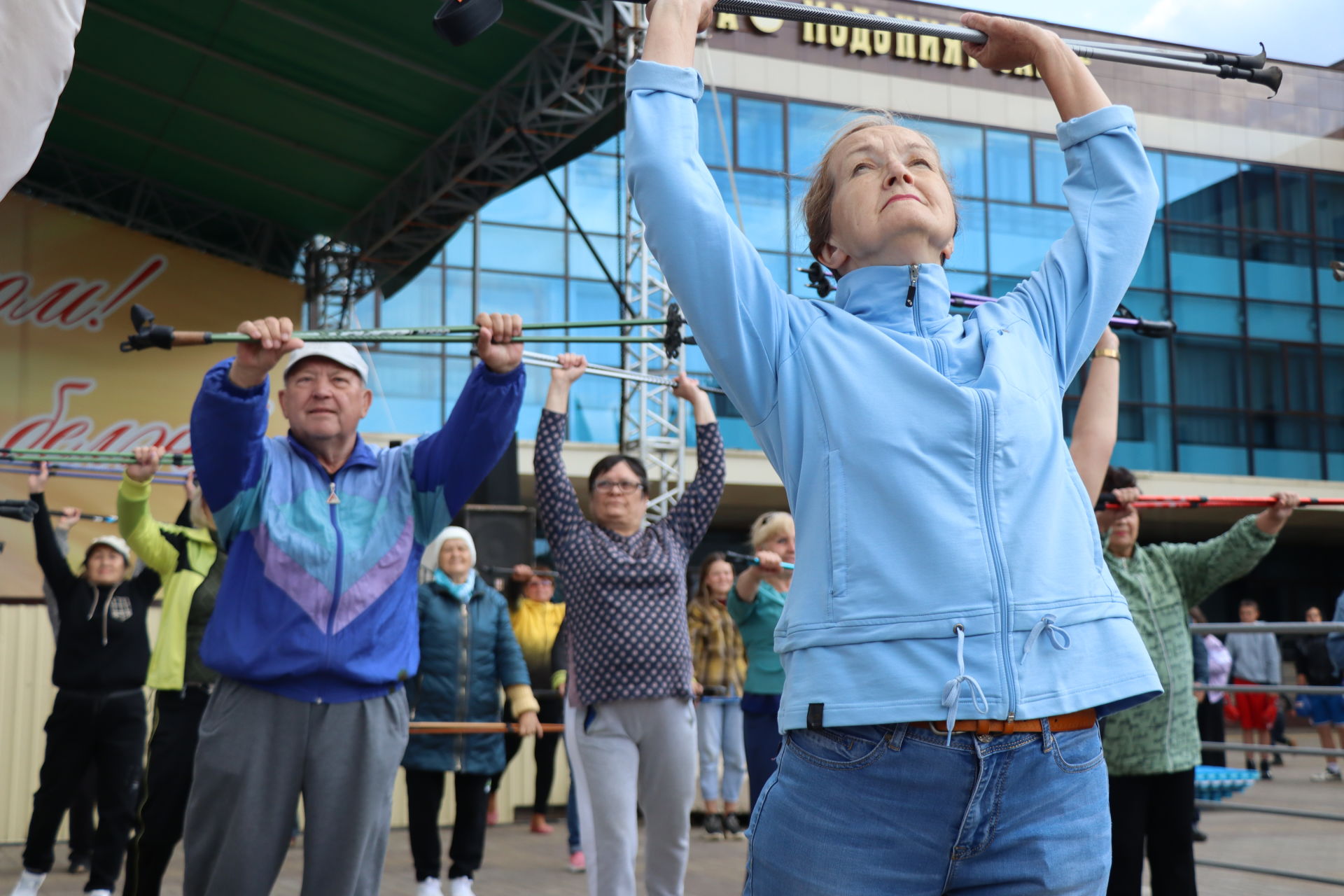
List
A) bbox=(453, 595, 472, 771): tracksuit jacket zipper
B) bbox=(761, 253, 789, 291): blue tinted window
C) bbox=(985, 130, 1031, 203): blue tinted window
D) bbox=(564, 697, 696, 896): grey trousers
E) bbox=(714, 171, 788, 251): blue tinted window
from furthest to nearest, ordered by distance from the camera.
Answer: bbox=(985, 130, 1031, 203): blue tinted window
bbox=(714, 171, 788, 251): blue tinted window
bbox=(761, 253, 789, 291): blue tinted window
bbox=(453, 595, 472, 771): tracksuit jacket zipper
bbox=(564, 697, 696, 896): grey trousers

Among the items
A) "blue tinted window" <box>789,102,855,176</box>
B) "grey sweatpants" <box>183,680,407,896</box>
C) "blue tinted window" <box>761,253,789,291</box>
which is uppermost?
"blue tinted window" <box>789,102,855,176</box>

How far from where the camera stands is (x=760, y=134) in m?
20.5

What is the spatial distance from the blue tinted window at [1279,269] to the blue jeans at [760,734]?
20.6 m

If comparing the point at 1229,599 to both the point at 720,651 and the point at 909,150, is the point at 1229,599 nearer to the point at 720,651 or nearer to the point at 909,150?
the point at 720,651

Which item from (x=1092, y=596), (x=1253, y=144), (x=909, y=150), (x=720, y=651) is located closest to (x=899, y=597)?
(x=1092, y=596)

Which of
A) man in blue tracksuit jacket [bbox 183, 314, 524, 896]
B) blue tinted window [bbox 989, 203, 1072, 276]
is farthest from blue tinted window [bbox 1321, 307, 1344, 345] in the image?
man in blue tracksuit jacket [bbox 183, 314, 524, 896]

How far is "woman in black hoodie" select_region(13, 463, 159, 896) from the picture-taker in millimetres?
6066

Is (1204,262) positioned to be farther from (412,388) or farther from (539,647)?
(539,647)

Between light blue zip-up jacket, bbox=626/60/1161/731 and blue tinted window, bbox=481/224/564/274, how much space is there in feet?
59.0

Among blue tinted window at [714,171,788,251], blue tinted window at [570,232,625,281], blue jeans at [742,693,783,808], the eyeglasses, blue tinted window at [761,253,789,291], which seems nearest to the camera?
the eyeglasses

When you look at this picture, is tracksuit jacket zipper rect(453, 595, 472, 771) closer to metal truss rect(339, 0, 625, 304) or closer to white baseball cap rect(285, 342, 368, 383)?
white baseball cap rect(285, 342, 368, 383)

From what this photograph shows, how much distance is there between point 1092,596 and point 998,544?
0.49 feet

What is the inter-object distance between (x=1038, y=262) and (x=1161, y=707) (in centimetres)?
1727

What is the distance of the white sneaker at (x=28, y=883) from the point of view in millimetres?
5848
